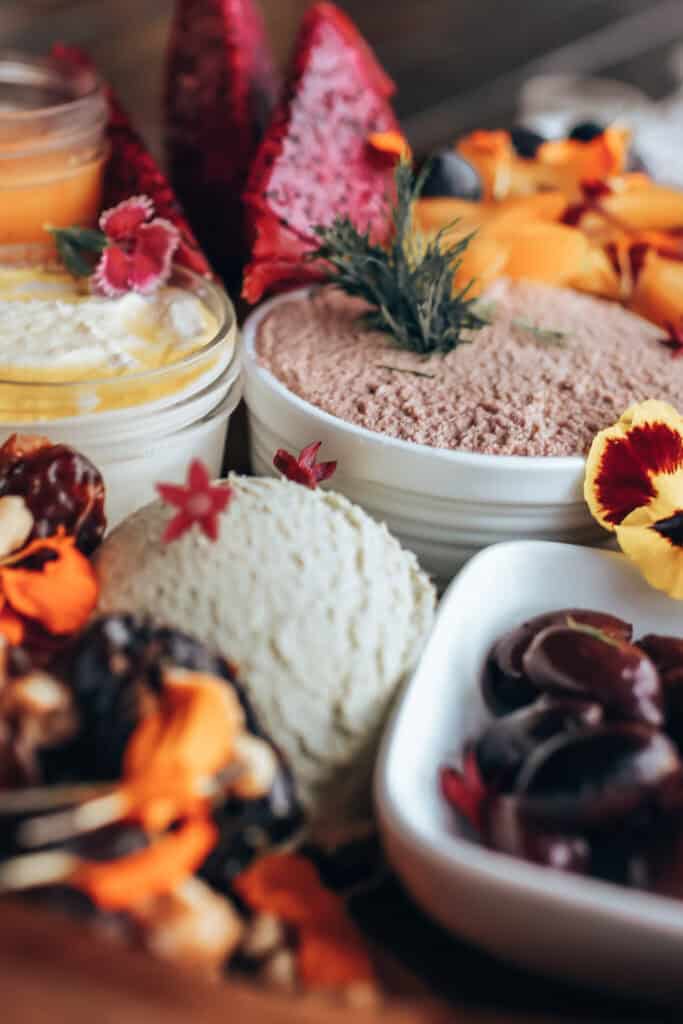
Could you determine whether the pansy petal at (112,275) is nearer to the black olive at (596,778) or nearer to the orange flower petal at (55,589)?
the orange flower petal at (55,589)

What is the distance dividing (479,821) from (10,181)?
0.64m

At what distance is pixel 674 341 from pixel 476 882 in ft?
1.69

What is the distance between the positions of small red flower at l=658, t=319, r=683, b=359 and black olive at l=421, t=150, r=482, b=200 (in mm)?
261

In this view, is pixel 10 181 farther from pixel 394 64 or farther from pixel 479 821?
pixel 394 64

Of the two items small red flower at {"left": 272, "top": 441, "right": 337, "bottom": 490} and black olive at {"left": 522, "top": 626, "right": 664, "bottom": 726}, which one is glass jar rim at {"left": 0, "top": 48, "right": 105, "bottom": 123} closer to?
small red flower at {"left": 272, "top": 441, "right": 337, "bottom": 490}

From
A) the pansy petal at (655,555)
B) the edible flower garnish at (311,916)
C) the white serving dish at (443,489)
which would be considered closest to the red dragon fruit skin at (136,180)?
the white serving dish at (443,489)

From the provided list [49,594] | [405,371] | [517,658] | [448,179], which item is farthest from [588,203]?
[49,594]

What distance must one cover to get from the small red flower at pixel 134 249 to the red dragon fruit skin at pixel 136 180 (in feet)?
0.06

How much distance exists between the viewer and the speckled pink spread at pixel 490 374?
29.6 inches

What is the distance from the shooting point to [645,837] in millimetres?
514

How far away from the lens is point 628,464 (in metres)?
0.72

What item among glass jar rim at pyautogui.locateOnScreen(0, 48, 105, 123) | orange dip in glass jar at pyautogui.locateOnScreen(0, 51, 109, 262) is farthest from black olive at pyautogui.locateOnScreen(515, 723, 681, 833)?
glass jar rim at pyautogui.locateOnScreen(0, 48, 105, 123)

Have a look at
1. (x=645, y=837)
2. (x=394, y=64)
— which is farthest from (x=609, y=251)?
(x=394, y=64)

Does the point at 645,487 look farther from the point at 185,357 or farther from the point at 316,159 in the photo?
the point at 316,159
